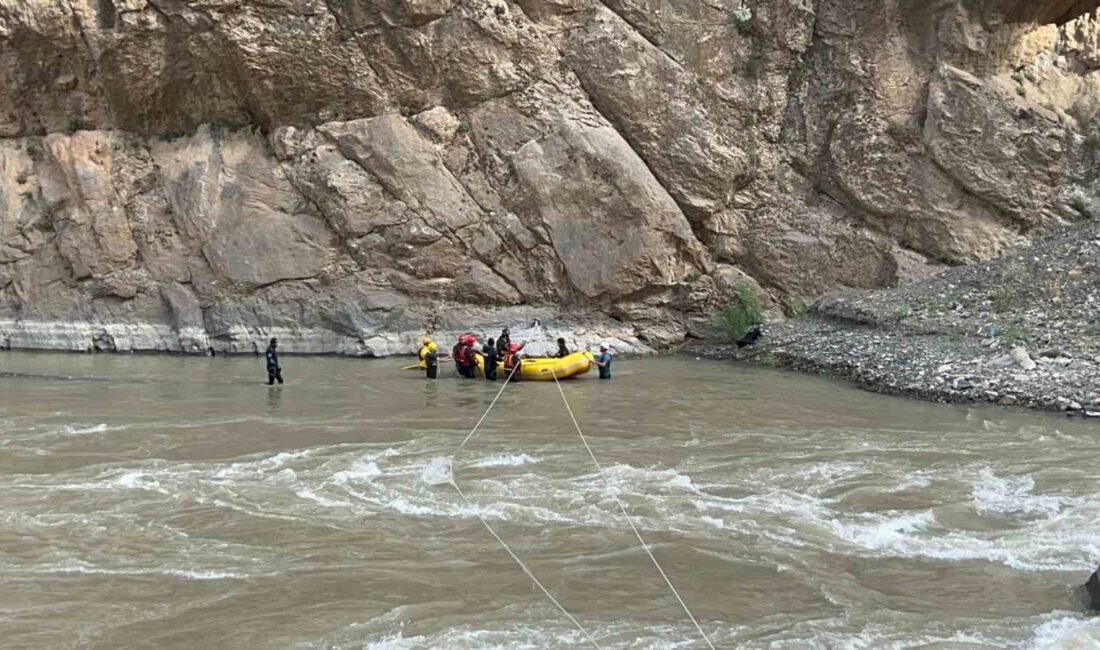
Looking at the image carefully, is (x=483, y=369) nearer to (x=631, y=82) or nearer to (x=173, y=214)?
(x=631, y=82)

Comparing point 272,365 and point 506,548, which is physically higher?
point 272,365

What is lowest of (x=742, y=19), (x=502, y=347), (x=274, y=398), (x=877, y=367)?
(x=274, y=398)

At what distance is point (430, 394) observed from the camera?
52.4 ft

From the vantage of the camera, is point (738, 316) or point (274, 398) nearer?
point (274, 398)

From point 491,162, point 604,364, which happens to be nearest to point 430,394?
point 604,364

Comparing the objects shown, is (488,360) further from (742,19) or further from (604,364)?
(742,19)

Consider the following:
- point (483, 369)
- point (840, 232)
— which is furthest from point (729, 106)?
point (483, 369)

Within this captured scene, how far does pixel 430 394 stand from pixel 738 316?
31.4ft

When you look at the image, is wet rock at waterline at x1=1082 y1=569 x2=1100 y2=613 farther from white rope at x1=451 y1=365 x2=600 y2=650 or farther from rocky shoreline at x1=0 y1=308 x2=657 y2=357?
Result: rocky shoreline at x1=0 y1=308 x2=657 y2=357

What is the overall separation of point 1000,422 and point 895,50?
47.8 ft

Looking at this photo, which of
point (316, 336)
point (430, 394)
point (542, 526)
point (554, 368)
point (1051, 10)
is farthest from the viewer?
point (1051, 10)

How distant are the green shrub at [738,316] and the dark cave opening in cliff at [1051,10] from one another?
999 cm

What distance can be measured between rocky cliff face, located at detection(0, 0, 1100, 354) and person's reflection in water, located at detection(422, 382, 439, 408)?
547cm

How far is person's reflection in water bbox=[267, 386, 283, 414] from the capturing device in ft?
46.7
